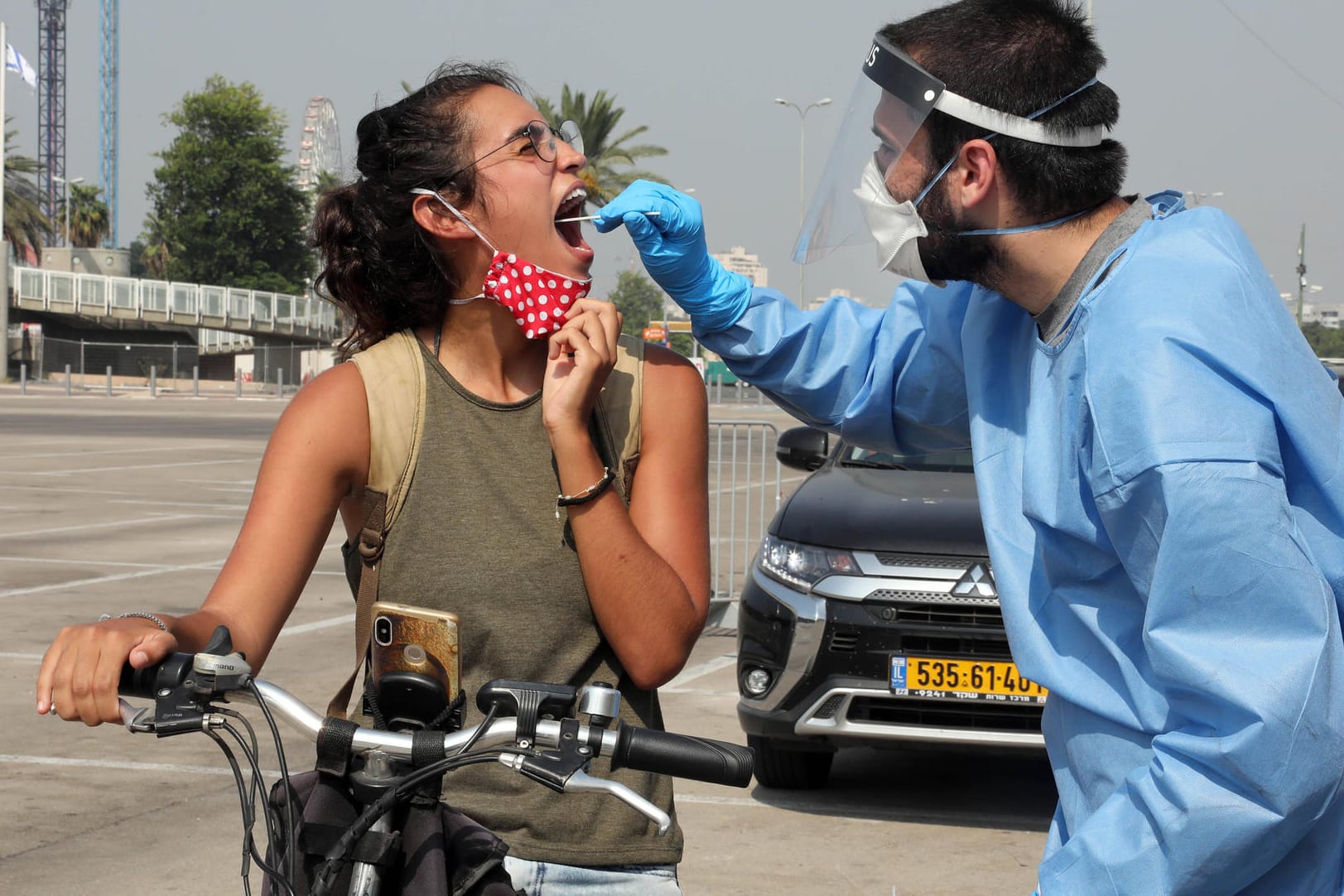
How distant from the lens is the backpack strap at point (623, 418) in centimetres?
236

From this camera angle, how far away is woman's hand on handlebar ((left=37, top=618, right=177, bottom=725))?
1.86 meters

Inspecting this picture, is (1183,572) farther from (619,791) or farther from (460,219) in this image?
(460,219)

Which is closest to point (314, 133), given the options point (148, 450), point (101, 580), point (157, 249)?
point (157, 249)

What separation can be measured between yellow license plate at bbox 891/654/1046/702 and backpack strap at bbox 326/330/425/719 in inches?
137

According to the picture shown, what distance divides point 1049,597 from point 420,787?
892 millimetres

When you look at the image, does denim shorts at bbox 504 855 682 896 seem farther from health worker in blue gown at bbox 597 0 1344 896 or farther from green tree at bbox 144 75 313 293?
green tree at bbox 144 75 313 293

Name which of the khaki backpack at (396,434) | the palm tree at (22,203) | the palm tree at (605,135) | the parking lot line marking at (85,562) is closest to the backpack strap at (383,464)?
the khaki backpack at (396,434)

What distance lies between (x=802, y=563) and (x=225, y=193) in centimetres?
6701

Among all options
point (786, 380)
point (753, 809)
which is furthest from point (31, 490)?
point (786, 380)

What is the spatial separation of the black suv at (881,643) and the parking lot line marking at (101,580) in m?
6.32

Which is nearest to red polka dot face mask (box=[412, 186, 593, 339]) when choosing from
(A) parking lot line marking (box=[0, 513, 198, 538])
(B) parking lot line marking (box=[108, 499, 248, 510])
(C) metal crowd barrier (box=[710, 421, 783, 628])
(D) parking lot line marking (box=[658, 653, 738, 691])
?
(D) parking lot line marking (box=[658, 653, 738, 691])

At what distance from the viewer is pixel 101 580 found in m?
10.7

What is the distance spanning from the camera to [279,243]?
70.6 meters

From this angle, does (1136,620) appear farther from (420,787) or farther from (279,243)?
(279,243)
